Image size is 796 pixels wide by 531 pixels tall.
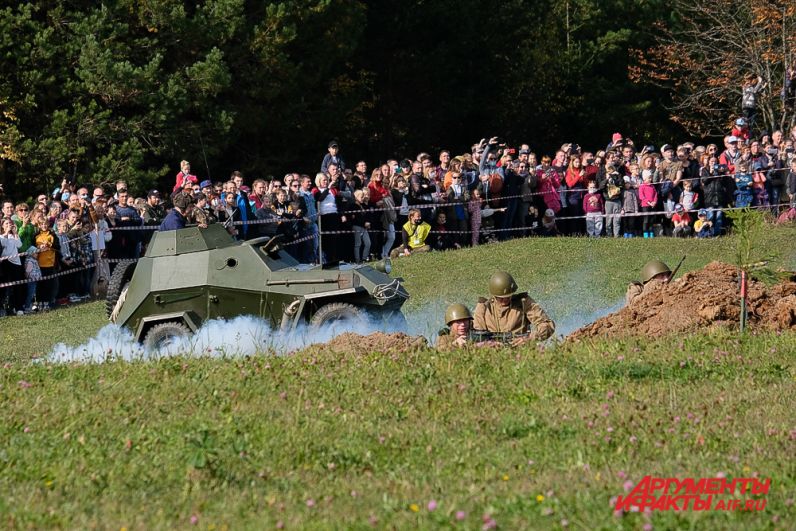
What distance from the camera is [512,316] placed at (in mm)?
15953

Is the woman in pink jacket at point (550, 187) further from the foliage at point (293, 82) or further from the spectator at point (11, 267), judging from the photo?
the spectator at point (11, 267)

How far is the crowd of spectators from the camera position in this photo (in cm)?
2369

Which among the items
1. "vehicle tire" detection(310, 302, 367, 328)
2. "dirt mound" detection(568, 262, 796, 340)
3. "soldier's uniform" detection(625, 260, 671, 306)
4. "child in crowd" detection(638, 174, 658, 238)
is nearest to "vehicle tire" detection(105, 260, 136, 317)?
"vehicle tire" detection(310, 302, 367, 328)

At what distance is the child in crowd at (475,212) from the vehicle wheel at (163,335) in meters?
12.3

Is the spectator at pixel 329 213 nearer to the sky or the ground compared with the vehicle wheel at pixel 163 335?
nearer to the sky

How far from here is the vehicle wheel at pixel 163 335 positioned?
56.9 ft

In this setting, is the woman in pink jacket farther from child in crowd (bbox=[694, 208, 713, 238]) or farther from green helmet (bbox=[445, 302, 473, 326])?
green helmet (bbox=[445, 302, 473, 326])

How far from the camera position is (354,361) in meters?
13.0

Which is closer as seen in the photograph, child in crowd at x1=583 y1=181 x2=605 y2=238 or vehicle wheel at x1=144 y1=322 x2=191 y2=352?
vehicle wheel at x1=144 y1=322 x2=191 y2=352

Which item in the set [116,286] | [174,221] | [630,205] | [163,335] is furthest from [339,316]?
[630,205]

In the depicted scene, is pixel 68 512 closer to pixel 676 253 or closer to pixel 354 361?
pixel 354 361

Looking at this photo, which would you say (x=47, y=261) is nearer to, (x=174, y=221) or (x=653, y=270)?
(x=174, y=221)

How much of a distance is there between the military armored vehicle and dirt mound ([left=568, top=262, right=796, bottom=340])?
3287 millimetres

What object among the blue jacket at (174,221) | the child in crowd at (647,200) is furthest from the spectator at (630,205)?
the blue jacket at (174,221)
